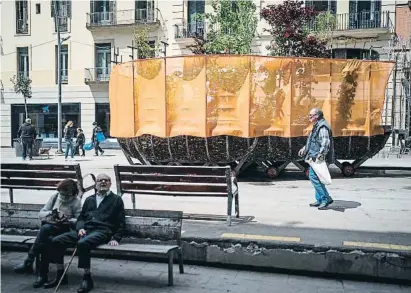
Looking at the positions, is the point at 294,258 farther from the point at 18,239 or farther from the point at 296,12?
the point at 296,12

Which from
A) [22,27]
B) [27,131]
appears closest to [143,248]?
[27,131]

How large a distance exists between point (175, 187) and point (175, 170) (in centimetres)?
24

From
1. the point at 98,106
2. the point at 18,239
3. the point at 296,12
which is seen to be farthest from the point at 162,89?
the point at 98,106

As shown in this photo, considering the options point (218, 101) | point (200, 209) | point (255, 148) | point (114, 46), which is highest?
point (114, 46)

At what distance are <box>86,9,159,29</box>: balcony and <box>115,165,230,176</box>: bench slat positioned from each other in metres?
24.4

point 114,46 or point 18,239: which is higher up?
point 114,46

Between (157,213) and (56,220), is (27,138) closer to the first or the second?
(56,220)

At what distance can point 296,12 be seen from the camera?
2139cm

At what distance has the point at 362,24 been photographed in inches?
1018

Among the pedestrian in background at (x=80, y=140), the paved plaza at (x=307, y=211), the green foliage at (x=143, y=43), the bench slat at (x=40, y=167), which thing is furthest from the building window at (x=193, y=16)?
the bench slat at (x=40, y=167)

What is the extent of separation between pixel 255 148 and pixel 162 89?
2719 millimetres

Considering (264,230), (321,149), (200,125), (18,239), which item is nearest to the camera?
(18,239)

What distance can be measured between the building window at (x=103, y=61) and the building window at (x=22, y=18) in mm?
5332

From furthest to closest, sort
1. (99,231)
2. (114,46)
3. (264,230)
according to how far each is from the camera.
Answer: (114,46) → (264,230) → (99,231)
